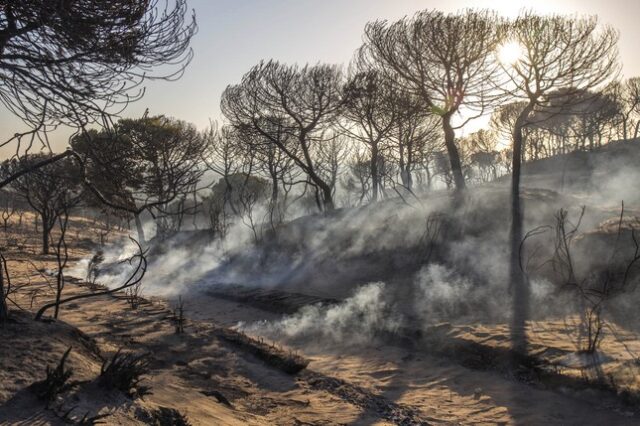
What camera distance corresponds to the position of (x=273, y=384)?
582 centimetres

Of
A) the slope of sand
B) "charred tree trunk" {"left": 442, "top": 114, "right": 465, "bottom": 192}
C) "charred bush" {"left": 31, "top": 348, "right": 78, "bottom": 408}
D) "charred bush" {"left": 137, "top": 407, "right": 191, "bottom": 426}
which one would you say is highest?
"charred tree trunk" {"left": 442, "top": 114, "right": 465, "bottom": 192}

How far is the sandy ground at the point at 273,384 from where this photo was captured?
3.51m

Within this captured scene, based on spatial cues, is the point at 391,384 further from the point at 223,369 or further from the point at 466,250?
the point at 466,250

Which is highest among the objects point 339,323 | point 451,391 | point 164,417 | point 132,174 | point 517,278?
point 132,174

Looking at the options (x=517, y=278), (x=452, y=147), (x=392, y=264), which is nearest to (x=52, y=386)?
(x=517, y=278)

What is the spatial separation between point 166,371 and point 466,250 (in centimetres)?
901

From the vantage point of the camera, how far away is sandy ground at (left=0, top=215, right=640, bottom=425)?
11.5ft

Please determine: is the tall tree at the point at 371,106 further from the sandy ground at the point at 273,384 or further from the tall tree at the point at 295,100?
the sandy ground at the point at 273,384

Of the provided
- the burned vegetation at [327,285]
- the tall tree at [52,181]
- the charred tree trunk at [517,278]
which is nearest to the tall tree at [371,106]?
the burned vegetation at [327,285]

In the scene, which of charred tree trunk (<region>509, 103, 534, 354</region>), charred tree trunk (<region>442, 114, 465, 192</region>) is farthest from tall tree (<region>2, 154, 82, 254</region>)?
charred tree trunk (<region>442, 114, 465, 192</region>)

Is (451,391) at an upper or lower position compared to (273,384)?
lower

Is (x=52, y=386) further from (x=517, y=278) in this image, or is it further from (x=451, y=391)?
(x=517, y=278)

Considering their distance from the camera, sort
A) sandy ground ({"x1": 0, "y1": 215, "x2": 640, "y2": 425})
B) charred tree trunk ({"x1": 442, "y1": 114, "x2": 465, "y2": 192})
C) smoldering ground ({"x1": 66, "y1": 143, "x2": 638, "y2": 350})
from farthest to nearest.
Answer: charred tree trunk ({"x1": 442, "y1": 114, "x2": 465, "y2": 192}), smoldering ground ({"x1": 66, "y1": 143, "x2": 638, "y2": 350}), sandy ground ({"x1": 0, "y1": 215, "x2": 640, "y2": 425})

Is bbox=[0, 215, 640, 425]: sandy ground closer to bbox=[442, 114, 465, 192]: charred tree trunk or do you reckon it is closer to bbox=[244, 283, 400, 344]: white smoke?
bbox=[244, 283, 400, 344]: white smoke
